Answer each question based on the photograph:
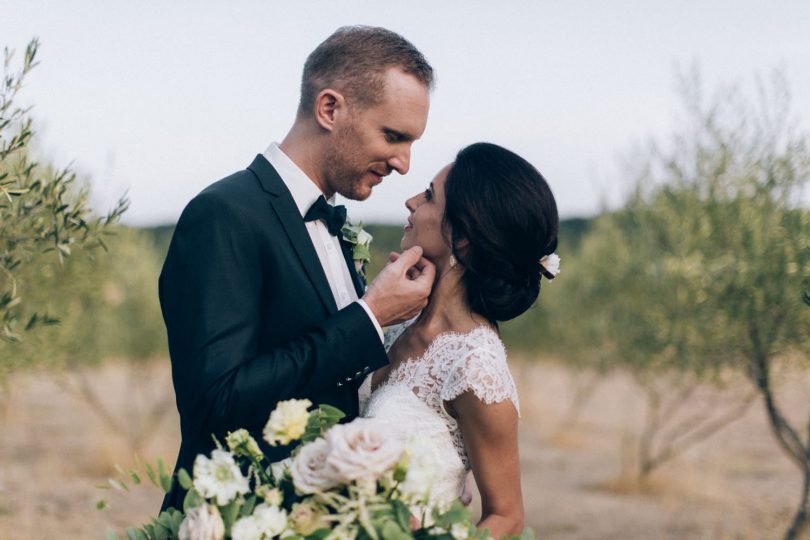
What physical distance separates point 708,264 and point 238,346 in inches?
315

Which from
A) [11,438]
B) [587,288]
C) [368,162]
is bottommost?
[11,438]

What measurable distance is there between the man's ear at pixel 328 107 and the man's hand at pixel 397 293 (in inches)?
25.1

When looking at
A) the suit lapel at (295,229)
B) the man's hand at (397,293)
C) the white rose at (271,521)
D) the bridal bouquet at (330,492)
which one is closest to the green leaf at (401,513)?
the bridal bouquet at (330,492)

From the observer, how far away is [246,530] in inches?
85.0

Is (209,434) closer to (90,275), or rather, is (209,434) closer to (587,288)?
(90,275)

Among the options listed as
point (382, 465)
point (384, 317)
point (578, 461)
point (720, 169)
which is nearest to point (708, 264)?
point (720, 169)

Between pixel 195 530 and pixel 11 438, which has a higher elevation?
pixel 195 530

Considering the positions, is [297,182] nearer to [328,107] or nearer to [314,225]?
[314,225]

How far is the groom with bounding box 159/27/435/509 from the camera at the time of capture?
9.22 feet

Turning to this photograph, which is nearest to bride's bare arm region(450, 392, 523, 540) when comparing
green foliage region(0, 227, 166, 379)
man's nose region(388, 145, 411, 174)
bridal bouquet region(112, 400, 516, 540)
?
bridal bouquet region(112, 400, 516, 540)

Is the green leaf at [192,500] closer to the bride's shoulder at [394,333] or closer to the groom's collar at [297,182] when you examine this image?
the groom's collar at [297,182]

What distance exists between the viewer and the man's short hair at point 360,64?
343 centimetres

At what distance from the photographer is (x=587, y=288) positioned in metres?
17.2

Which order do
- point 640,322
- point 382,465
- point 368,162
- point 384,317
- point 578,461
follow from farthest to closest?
1. point 578,461
2. point 640,322
3. point 368,162
4. point 384,317
5. point 382,465
